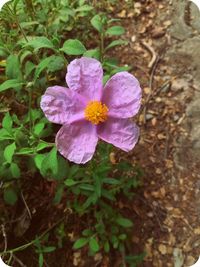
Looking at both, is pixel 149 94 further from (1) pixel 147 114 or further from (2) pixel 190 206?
(2) pixel 190 206

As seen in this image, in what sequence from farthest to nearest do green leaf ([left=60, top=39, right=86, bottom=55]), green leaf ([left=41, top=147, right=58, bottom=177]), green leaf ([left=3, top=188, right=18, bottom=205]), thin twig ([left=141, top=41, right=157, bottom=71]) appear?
1. thin twig ([left=141, top=41, right=157, bottom=71])
2. green leaf ([left=3, top=188, right=18, bottom=205])
3. green leaf ([left=60, top=39, right=86, bottom=55])
4. green leaf ([left=41, top=147, right=58, bottom=177])

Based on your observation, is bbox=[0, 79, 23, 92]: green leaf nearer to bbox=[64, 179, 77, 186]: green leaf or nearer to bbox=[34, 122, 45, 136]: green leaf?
bbox=[34, 122, 45, 136]: green leaf

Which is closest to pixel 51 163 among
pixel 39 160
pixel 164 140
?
pixel 39 160

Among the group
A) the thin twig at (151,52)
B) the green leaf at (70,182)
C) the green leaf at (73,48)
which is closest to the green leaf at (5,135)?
the green leaf at (70,182)

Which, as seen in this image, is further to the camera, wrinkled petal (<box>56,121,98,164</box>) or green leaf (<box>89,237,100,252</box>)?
green leaf (<box>89,237,100,252</box>)

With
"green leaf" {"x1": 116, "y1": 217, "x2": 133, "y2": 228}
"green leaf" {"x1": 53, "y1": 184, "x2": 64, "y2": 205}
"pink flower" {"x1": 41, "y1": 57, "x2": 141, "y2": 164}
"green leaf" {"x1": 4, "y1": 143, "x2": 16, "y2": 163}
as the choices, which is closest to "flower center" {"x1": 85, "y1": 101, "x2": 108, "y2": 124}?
"pink flower" {"x1": 41, "y1": 57, "x2": 141, "y2": 164}

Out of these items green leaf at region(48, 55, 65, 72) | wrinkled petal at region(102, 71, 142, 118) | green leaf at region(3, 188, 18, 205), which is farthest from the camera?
green leaf at region(3, 188, 18, 205)

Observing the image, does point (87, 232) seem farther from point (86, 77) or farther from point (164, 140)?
point (86, 77)
